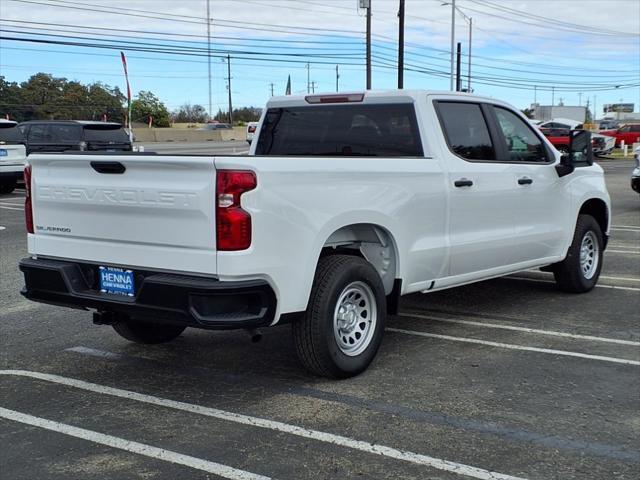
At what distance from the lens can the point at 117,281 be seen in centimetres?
458

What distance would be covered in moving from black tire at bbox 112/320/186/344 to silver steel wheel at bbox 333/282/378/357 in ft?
4.66

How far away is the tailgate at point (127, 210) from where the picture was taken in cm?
418

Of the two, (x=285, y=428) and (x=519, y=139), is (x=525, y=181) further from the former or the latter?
(x=285, y=428)

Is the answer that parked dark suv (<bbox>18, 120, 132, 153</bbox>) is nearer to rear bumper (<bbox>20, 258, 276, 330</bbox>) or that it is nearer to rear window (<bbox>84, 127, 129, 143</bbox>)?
rear window (<bbox>84, 127, 129, 143</bbox>)

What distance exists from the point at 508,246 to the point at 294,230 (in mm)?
2683

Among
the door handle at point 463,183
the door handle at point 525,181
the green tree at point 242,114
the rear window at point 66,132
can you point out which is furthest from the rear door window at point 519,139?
the green tree at point 242,114

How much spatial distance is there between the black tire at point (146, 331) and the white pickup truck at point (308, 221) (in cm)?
1

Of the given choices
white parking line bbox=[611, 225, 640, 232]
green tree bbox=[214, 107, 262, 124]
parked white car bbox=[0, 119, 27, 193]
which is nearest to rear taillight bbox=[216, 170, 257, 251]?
white parking line bbox=[611, 225, 640, 232]

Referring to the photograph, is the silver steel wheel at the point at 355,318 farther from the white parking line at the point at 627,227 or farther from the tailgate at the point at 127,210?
the white parking line at the point at 627,227

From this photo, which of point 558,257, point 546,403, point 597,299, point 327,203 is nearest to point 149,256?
point 327,203

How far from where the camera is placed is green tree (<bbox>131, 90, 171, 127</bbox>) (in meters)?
93.8

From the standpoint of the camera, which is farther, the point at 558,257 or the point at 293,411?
the point at 558,257

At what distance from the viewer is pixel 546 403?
15.0ft

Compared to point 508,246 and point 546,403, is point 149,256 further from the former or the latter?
point 508,246
